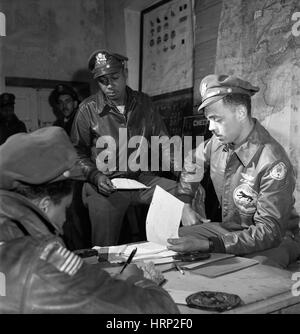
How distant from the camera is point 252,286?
149 centimetres

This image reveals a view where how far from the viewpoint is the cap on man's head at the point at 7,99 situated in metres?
5.34

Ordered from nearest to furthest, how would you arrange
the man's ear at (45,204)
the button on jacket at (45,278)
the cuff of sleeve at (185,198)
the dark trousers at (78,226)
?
the button on jacket at (45,278) → the man's ear at (45,204) → the cuff of sleeve at (185,198) → the dark trousers at (78,226)

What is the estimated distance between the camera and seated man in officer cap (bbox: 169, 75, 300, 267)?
2141 mm

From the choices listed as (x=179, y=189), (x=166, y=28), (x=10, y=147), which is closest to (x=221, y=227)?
(x=179, y=189)

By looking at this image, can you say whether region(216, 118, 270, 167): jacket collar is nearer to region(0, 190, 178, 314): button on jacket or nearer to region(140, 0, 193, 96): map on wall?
region(0, 190, 178, 314): button on jacket

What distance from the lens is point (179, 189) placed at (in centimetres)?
308

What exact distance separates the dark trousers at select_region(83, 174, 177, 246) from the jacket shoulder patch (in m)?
2.52

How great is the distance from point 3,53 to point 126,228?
294 centimetres

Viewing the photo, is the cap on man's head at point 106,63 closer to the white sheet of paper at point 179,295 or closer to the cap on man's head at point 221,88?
the cap on man's head at point 221,88

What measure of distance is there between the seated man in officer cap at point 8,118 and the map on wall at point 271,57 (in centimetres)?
272

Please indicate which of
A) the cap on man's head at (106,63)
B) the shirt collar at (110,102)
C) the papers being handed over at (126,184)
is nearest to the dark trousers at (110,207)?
the papers being handed over at (126,184)

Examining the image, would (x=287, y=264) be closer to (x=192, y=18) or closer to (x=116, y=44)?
(x=192, y=18)

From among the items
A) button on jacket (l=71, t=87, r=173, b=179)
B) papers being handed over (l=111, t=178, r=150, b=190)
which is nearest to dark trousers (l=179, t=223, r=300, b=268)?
papers being handed over (l=111, t=178, r=150, b=190)

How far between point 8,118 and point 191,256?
408 centimetres
